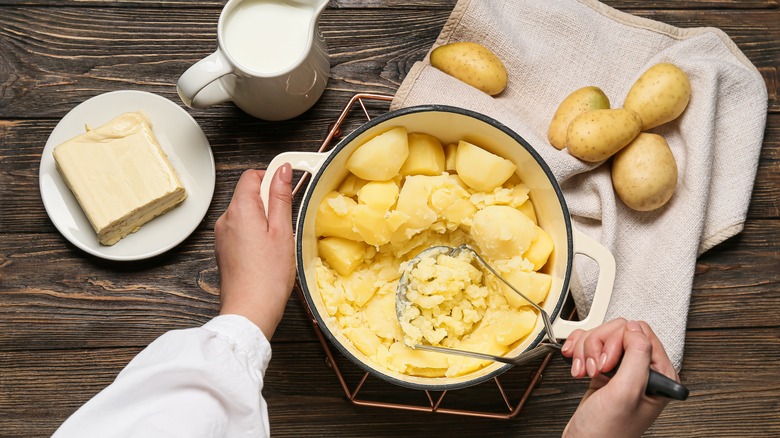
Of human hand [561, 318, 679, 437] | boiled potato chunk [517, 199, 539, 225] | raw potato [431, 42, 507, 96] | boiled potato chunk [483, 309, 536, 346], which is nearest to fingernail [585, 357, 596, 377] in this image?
human hand [561, 318, 679, 437]

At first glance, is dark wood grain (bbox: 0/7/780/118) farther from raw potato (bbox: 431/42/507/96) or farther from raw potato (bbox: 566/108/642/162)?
raw potato (bbox: 566/108/642/162)

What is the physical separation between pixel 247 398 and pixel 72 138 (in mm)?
540

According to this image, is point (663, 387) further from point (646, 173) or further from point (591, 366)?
point (646, 173)

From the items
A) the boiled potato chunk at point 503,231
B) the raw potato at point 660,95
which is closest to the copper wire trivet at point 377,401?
the boiled potato chunk at point 503,231

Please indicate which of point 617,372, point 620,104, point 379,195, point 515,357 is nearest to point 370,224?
point 379,195

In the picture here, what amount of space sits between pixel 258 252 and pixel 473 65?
0.45m

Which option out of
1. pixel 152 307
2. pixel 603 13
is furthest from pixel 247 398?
pixel 603 13

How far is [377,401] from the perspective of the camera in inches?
42.0

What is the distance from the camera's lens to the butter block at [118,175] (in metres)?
0.97

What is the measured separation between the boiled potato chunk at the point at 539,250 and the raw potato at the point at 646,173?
7.1 inches

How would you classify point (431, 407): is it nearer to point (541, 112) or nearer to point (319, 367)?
point (319, 367)

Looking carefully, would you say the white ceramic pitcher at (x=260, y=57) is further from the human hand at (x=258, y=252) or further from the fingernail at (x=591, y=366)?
the fingernail at (x=591, y=366)

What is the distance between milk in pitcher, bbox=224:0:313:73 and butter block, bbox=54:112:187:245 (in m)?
0.22

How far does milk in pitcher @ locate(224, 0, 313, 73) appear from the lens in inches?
36.1
